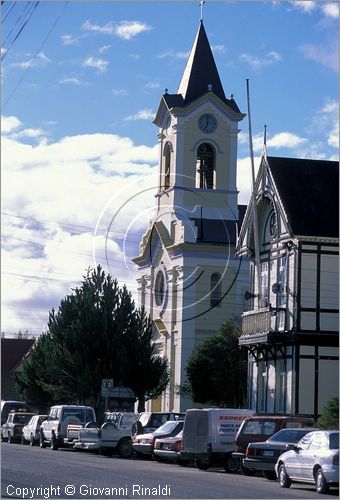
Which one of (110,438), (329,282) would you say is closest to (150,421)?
(110,438)

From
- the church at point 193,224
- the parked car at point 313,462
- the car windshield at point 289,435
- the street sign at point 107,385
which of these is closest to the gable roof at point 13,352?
the church at point 193,224

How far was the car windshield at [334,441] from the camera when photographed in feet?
82.3

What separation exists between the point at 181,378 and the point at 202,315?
4220 mm

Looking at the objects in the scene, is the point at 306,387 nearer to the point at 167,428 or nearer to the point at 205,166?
the point at 167,428

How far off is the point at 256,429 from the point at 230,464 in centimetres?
153

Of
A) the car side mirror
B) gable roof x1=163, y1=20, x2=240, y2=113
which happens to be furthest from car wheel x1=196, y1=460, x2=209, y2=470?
gable roof x1=163, y1=20, x2=240, y2=113

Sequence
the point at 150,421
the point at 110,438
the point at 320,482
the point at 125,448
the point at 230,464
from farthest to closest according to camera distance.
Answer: the point at 125,448 → the point at 110,438 → the point at 150,421 → the point at 230,464 → the point at 320,482

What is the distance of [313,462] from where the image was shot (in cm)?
2539

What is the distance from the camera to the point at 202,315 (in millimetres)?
66625

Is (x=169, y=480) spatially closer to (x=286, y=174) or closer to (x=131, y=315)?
(x=286, y=174)

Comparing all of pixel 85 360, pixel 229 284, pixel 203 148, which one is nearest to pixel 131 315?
pixel 85 360

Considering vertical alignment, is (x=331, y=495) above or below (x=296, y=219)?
below

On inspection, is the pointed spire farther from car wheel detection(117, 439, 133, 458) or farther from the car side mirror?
the car side mirror

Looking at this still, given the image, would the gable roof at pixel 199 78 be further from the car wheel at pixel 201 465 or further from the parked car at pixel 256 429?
the parked car at pixel 256 429
